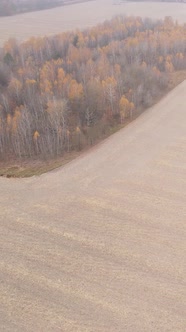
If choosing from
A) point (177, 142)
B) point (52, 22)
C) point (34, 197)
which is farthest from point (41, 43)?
point (34, 197)

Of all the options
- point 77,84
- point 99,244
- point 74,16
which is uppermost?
point 74,16

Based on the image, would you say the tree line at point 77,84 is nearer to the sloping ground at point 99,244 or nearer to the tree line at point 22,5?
the sloping ground at point 99,244

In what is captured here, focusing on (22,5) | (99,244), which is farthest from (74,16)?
(99,244)

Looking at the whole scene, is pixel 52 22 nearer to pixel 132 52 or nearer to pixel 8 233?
pixel 132 52

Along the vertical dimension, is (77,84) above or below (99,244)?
above

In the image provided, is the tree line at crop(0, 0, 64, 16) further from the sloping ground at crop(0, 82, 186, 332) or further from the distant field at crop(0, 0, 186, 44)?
the sloping ground at crop(0, 82, 186, 332)

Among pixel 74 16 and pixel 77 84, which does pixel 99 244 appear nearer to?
pixel 77 84
